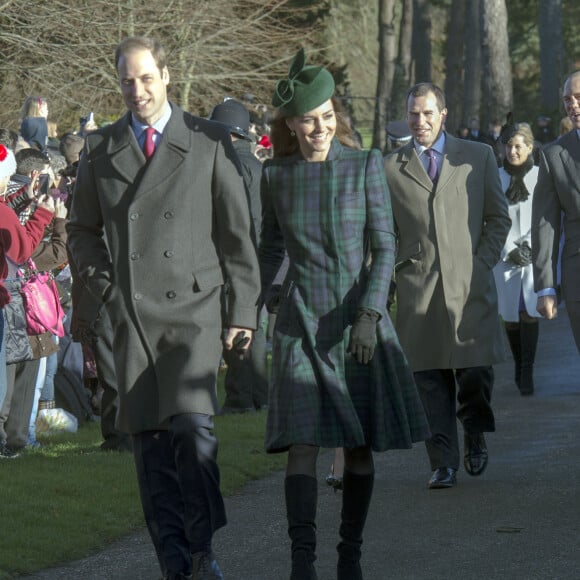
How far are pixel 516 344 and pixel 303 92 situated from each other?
21.8 ft

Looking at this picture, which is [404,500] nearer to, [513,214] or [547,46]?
[513,214]

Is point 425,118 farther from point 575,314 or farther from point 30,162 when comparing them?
point 30,162

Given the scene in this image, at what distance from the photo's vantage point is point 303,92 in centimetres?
576

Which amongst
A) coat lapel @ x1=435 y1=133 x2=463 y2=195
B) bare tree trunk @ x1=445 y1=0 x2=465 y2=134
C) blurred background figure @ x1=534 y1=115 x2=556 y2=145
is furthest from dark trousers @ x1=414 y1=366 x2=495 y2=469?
bare tree trunk @ x1=445 y1=0 x2=465 y2=134

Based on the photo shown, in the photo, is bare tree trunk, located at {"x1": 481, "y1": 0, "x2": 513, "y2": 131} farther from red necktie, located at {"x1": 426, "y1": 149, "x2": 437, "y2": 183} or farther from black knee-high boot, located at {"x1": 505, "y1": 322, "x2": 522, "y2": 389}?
red necktie, located at {"x1": 426, "y1": 149, "x2": 437, "y2": 183}

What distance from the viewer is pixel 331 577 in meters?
6.06

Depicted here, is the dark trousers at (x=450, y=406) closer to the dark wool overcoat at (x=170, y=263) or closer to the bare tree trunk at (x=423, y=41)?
the dark wool overcoat at (x=170, y=263)

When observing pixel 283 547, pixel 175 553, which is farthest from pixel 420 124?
pixel 175 553

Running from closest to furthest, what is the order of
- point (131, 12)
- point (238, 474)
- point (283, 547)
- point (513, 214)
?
point (283, 547)
point (238, 474)
point (513, 214)
point (131, 12)

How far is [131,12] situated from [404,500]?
49.0 feet

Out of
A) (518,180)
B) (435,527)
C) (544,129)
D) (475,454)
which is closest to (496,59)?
(544,129)

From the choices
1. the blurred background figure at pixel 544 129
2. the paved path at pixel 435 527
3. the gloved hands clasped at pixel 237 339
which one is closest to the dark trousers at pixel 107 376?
the paved path at pixel 435 527

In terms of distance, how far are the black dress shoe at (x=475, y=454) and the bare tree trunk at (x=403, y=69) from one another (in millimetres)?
31236

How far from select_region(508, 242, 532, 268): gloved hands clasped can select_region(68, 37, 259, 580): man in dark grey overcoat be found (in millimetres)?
6363
